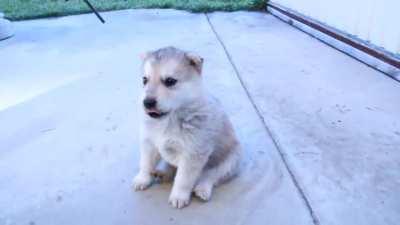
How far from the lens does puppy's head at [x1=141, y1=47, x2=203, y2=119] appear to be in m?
1.45

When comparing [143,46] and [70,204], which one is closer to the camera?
[70,204]

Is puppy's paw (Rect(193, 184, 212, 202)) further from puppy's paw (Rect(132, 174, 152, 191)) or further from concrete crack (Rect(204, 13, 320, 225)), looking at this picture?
A: concrete crack (Rect(204, 13, 320, 225))

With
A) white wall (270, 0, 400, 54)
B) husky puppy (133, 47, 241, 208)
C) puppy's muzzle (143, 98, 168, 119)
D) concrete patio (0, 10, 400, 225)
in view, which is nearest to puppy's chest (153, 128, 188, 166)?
husky puppy (133, 47, 241, 208)

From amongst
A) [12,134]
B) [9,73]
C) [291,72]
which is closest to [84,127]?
[12,134]

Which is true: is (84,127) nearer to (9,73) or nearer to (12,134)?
(12,134)

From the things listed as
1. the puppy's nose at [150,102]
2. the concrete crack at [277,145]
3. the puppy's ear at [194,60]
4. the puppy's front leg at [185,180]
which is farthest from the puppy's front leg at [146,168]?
→ the concrete crack at [277,145]

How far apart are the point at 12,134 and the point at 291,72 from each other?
79.9 inches

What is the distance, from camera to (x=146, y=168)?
5.65ft

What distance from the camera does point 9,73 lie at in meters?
3.29

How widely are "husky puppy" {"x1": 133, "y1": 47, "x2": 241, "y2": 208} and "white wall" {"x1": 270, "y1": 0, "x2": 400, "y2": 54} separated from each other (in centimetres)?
201

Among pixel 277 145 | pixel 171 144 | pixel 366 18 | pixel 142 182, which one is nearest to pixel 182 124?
pixel 171 144

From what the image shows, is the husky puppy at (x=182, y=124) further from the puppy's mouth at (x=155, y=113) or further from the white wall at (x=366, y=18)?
the white wall at (x=366, y=18)

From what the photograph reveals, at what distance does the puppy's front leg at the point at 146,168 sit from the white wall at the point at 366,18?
2.19m

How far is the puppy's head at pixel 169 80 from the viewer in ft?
4.76
